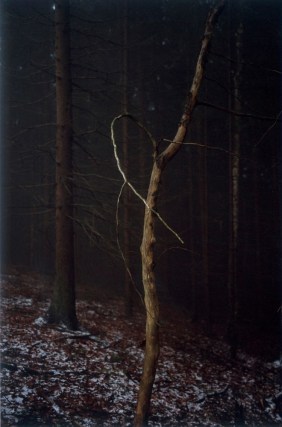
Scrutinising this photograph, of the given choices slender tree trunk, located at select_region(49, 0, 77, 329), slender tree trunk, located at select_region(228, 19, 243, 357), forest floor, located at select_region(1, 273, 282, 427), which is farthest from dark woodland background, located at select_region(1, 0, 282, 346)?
forest floor, located at select_region(1, 273, 282, 427)

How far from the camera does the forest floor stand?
7270 millimetres

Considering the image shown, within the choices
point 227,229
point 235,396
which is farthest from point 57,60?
point 227,229

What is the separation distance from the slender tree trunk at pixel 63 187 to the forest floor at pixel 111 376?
0.77 meters

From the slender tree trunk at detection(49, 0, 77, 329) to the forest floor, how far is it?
2.53 feet

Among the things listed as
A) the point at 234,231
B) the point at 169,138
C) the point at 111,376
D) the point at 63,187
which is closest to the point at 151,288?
the point at 111,376

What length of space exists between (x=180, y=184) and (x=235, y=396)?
1402cm

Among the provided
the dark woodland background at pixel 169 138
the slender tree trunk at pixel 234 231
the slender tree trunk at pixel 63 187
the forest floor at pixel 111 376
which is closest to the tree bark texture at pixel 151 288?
the forest floor at pixel 111 376

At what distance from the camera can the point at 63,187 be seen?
1061 centimetres

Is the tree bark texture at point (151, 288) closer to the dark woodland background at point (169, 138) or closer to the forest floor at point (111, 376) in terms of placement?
the forest floor at point (111, 376)

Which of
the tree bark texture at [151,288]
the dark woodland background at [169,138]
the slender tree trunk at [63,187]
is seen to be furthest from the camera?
the dark woodland background at [169,138]

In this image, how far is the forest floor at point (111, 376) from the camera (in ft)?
23.9

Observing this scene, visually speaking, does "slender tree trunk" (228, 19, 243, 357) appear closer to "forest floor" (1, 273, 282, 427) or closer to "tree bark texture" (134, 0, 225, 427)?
"forest floor" (1, 273, 282, 427)

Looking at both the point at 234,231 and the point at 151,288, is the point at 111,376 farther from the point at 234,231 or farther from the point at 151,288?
the point at 234,231

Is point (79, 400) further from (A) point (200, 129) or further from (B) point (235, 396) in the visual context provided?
(A) point (200, 129)
